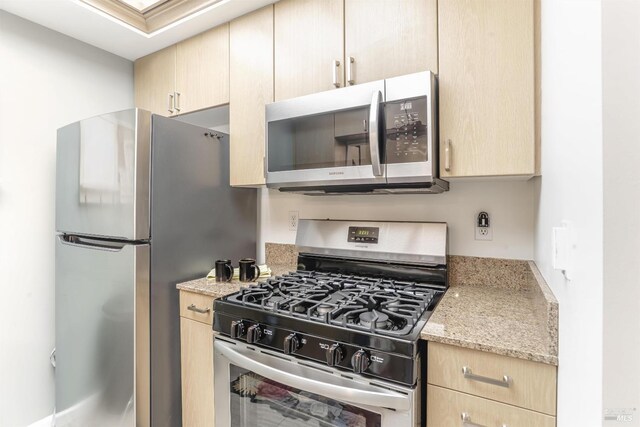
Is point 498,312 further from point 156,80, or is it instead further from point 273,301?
point 156,80

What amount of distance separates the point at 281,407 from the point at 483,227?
115 cm

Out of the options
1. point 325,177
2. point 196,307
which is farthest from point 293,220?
point 196,307

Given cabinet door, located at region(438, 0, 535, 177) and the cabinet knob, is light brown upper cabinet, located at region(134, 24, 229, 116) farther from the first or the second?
cabinet door, located at region(438, 0, 535, 177)

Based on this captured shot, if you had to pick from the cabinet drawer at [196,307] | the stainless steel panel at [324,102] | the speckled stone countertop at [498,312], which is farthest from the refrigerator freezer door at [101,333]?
the speckled stone countertop at [498,312]

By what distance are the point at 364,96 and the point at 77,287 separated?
176 centimetres

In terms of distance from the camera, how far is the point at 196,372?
4.86 ft

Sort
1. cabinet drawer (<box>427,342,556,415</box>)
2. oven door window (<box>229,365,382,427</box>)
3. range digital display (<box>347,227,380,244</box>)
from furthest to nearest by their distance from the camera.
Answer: range digital display (<box>347,227,380,244</box>)
oven door window (<box>229,365,382,427</box>)
cabinet drawer (<box>427,342,556,415</box>)

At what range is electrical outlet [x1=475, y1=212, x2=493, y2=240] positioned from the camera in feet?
4.70

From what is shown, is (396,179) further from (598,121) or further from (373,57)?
(598,121)

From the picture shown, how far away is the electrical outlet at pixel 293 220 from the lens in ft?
6.46

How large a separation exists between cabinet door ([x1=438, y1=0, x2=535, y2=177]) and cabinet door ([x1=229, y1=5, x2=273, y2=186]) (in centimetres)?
89

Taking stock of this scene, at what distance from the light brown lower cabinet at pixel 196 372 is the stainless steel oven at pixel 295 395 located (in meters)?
0.12

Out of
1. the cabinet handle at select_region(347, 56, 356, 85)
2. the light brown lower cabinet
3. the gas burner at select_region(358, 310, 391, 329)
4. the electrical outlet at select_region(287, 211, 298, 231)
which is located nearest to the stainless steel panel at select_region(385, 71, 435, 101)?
the cabinet handle at select_region(347, 56, 356, 85)

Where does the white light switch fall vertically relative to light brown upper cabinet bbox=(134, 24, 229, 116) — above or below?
below
